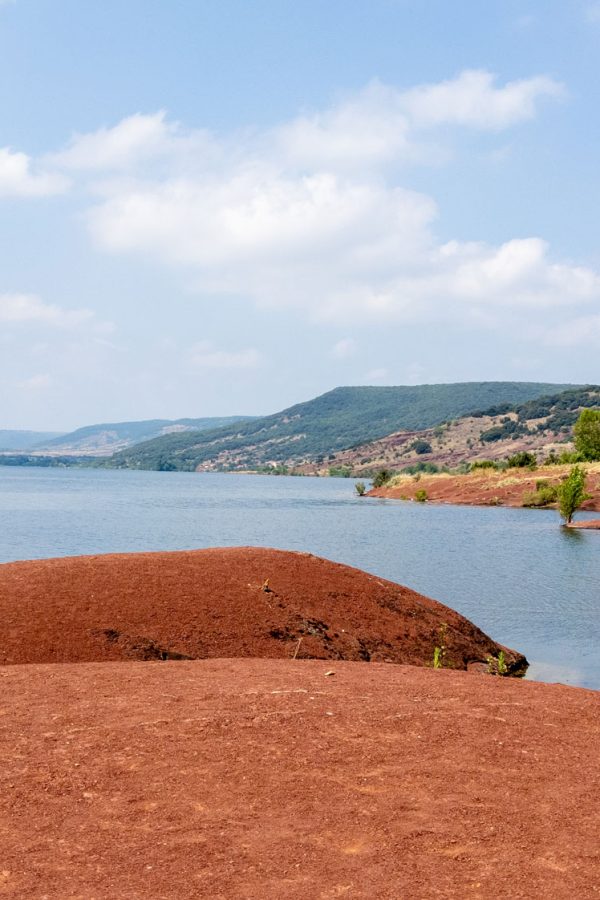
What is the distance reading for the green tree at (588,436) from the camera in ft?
341

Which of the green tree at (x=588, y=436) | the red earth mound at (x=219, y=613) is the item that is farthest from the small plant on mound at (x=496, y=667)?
the green tree at (x=588, y=436)

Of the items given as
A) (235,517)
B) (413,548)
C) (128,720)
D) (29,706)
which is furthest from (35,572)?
(235,517)

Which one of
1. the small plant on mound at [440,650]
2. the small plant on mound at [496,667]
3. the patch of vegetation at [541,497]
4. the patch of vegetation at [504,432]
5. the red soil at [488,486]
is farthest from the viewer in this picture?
the patch of vegetation at [504,432]

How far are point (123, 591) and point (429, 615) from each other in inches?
291

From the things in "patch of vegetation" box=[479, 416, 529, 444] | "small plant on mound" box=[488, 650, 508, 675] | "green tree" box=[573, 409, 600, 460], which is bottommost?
"small plant on mound" box=[488, 650, 508, 675]

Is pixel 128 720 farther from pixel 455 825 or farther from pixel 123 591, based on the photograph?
pixel 123 591

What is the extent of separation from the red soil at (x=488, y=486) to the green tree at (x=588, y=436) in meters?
5.93

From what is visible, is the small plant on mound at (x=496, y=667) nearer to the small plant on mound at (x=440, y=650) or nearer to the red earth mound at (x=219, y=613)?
the red earth mound at (x=219, y=613)

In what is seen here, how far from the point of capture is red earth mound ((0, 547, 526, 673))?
16.3 meters

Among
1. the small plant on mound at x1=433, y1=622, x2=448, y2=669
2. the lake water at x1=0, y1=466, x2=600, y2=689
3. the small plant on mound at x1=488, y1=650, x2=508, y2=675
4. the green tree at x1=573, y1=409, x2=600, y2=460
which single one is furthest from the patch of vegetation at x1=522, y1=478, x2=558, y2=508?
the small plant on mound at x1=488, y1=650, x2=508, y2=675

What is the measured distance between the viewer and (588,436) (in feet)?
343

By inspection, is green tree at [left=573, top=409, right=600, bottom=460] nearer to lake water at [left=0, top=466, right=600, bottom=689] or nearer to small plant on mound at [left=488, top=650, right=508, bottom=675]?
lake water at [left=0, top=466, right=600, bottom=689]

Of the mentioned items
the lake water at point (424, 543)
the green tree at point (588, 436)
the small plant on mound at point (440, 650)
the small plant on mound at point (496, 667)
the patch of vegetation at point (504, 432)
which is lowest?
the lake water at point (424, 543)

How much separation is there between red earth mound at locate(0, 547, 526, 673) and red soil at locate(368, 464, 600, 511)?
67957 millimetres
